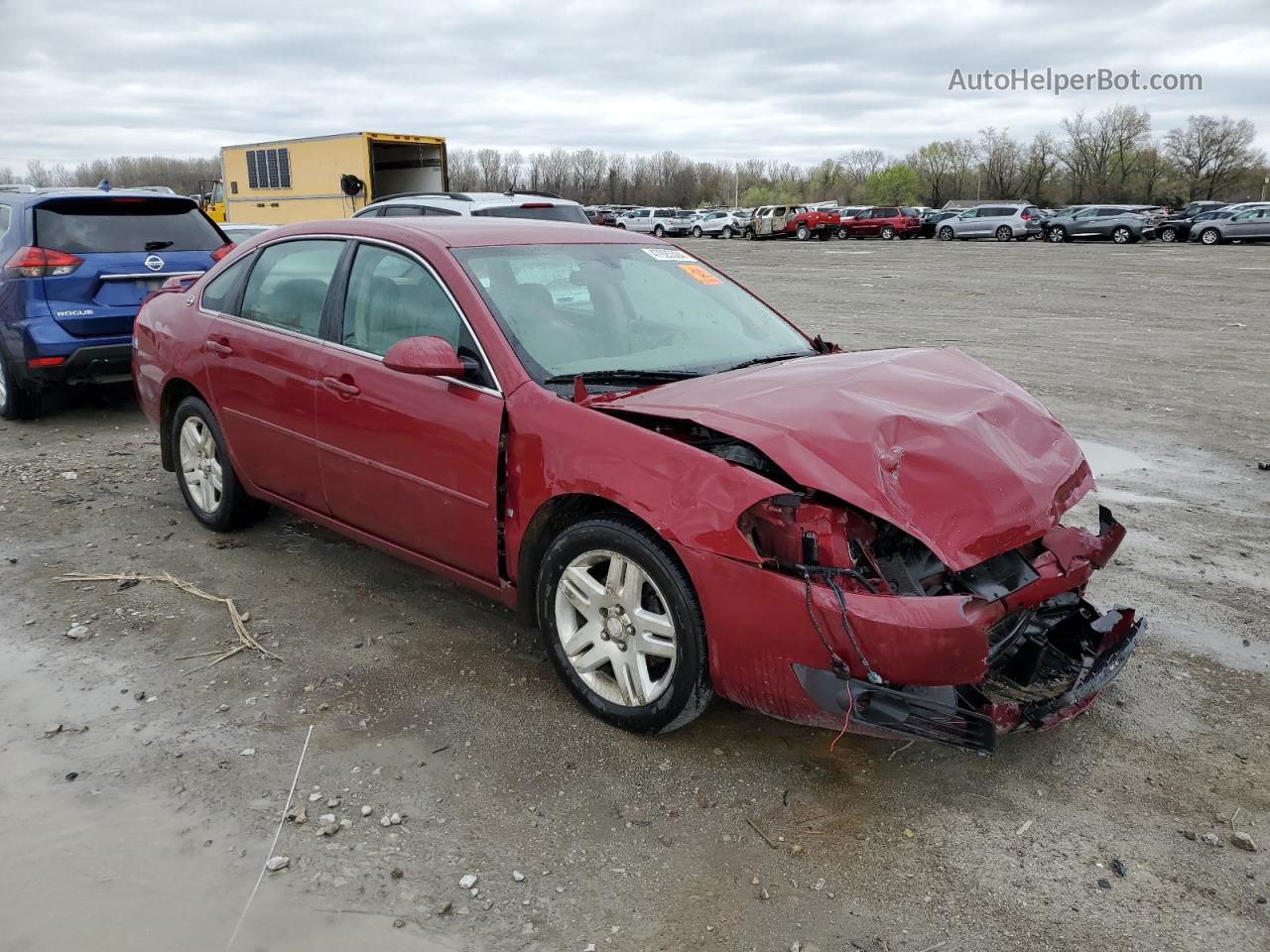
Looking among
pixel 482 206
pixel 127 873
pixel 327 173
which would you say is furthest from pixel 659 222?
pixel 127 873

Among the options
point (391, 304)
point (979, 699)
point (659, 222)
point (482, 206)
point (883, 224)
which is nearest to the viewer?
point (979, 699)

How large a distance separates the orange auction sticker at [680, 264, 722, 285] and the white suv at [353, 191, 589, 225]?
6.34 m

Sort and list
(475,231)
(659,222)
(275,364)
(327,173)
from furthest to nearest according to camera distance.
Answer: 1. (659,222)
2. (327,173)
3. (275,364)
4. (475,231)

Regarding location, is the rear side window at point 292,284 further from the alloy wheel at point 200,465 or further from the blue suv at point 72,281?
the blue suv at point 72,281

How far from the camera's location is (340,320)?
13.9ft

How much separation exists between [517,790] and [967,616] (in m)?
1.45

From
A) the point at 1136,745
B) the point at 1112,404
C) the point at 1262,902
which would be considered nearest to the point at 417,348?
the point at 1136,745

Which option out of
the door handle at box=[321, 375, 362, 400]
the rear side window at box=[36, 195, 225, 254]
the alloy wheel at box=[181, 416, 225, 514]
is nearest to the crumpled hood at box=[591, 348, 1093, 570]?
the door handle at box=[321, 375, 362, 400]

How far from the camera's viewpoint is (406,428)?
3.84 m

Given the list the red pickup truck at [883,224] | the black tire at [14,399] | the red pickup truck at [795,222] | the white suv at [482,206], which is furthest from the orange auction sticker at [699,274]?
the red pickup truck at [795,222]

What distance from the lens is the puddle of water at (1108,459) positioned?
21.4ft

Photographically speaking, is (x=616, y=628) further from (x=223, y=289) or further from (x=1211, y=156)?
(x=1211, y=156)

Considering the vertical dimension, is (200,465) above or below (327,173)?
Result: below

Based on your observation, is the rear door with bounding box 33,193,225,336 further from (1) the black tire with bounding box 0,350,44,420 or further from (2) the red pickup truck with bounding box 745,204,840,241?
(2) the red pickup truck with bounding box 745,204,840,241
